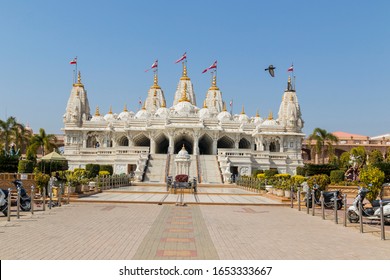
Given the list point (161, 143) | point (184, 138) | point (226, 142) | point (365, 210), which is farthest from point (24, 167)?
point (226, 142)

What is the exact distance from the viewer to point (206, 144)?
67.3 m

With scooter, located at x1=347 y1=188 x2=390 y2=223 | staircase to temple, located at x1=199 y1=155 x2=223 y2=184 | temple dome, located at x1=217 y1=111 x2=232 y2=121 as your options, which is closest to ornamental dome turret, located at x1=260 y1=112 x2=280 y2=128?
temple dome, located at x1=217 y1=111 x2=232 y2=121

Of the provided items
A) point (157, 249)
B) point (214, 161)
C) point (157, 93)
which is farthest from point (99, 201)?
point (157, 93)

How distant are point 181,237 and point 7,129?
2097 inches

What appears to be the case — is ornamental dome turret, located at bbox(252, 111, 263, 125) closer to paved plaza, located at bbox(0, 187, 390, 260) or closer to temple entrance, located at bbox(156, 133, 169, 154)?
temple entrance, located at bbox(156, 133, 169, 154)

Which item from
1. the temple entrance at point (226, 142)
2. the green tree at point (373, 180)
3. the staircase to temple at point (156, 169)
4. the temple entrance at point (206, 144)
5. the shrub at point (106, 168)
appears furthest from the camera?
the temple entrance at point (226, 142)

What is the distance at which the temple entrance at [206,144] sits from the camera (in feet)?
207

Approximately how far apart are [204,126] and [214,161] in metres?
9.97

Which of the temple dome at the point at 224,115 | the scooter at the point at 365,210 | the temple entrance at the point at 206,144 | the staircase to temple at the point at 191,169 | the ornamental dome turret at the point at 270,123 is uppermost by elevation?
the temple dome at the point at 224,115

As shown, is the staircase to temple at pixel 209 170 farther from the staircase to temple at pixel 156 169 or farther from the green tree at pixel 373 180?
the green tree at pixel 373 180

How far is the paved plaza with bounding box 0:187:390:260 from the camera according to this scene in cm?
908

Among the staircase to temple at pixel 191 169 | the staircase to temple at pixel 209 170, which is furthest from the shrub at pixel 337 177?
the staircase to temple at pixel 191 169

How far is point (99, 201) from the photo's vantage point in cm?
2206
